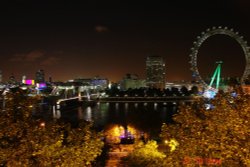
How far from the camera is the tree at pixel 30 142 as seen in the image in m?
4.93

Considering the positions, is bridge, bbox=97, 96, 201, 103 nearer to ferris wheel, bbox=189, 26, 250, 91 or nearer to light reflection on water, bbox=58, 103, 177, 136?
light reflection on water, bbox=58, 103, 177, 136

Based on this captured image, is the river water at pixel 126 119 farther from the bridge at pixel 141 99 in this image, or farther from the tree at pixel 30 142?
the bridge at pixel 141 99

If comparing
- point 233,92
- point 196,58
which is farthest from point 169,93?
point 233,92

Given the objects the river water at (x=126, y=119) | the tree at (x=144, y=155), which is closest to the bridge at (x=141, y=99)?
the river water at (x=126, y=119)

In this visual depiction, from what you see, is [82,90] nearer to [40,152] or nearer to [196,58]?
[196,58]

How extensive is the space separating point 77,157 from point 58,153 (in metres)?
0.29

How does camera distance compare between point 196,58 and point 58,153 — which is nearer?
point 58,153

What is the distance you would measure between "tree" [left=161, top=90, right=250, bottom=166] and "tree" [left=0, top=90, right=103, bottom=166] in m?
1.27

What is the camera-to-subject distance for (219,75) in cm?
4466

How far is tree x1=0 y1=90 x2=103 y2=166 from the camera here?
4.93m

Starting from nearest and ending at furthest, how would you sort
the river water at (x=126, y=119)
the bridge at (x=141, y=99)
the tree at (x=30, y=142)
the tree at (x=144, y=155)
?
the tree at (x=30, y=142) → the tree at (x=144, y=155) → the river water at (x=126, y=119) → the bridge at (x=141, y=99)

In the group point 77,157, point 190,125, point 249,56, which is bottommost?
point 77,157

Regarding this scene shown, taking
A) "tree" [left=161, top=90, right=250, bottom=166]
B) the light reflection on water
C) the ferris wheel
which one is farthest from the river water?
"tree" [left=161, top=90, right=250, bottom=166]

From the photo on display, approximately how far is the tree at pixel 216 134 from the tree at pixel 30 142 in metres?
1.27
